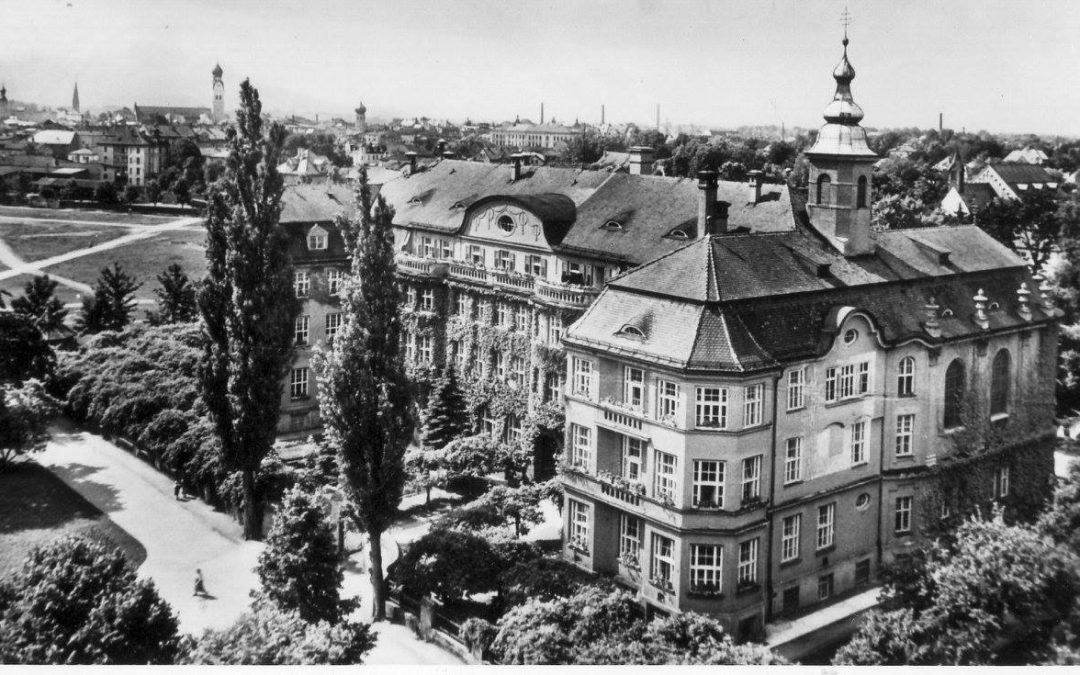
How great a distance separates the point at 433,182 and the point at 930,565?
48.2 meters

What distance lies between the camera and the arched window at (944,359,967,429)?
44.0 meters

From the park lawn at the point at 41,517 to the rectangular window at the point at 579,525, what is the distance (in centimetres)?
1831

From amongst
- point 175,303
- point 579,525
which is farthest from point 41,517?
point 175,303

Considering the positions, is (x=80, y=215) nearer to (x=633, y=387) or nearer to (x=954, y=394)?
(x=633, y=387)

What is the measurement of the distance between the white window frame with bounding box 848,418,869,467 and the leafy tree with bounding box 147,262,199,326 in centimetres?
5014

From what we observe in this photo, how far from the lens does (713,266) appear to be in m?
37.3

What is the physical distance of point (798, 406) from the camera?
37.7m

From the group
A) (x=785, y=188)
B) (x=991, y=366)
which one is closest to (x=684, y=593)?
(x=991, y=366)

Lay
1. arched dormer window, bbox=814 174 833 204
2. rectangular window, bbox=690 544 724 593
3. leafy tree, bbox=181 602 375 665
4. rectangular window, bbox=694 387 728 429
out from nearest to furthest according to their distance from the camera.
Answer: leafy tree, bbox=181 602 375 665 → rectangular window, bbox=694 387 728 429 → rectangular window, bbox=690 544 724 593 → arched dormer window, bbox=814 174 833 204

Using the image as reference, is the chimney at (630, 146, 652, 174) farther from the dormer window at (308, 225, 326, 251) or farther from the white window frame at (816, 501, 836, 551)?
the white window frame at (816, 501, 836, 551)

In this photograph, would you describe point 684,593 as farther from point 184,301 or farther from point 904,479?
point 184,301

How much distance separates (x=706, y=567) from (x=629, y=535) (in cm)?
358

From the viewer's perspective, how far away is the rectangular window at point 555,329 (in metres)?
51.9

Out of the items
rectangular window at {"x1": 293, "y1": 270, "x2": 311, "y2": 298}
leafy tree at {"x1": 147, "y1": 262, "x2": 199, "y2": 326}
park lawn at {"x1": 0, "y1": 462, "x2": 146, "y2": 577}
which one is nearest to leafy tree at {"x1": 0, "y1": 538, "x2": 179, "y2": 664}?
park lawn at {"x1": 0, "y1": 462, "x2": 146, "y2": 577}
